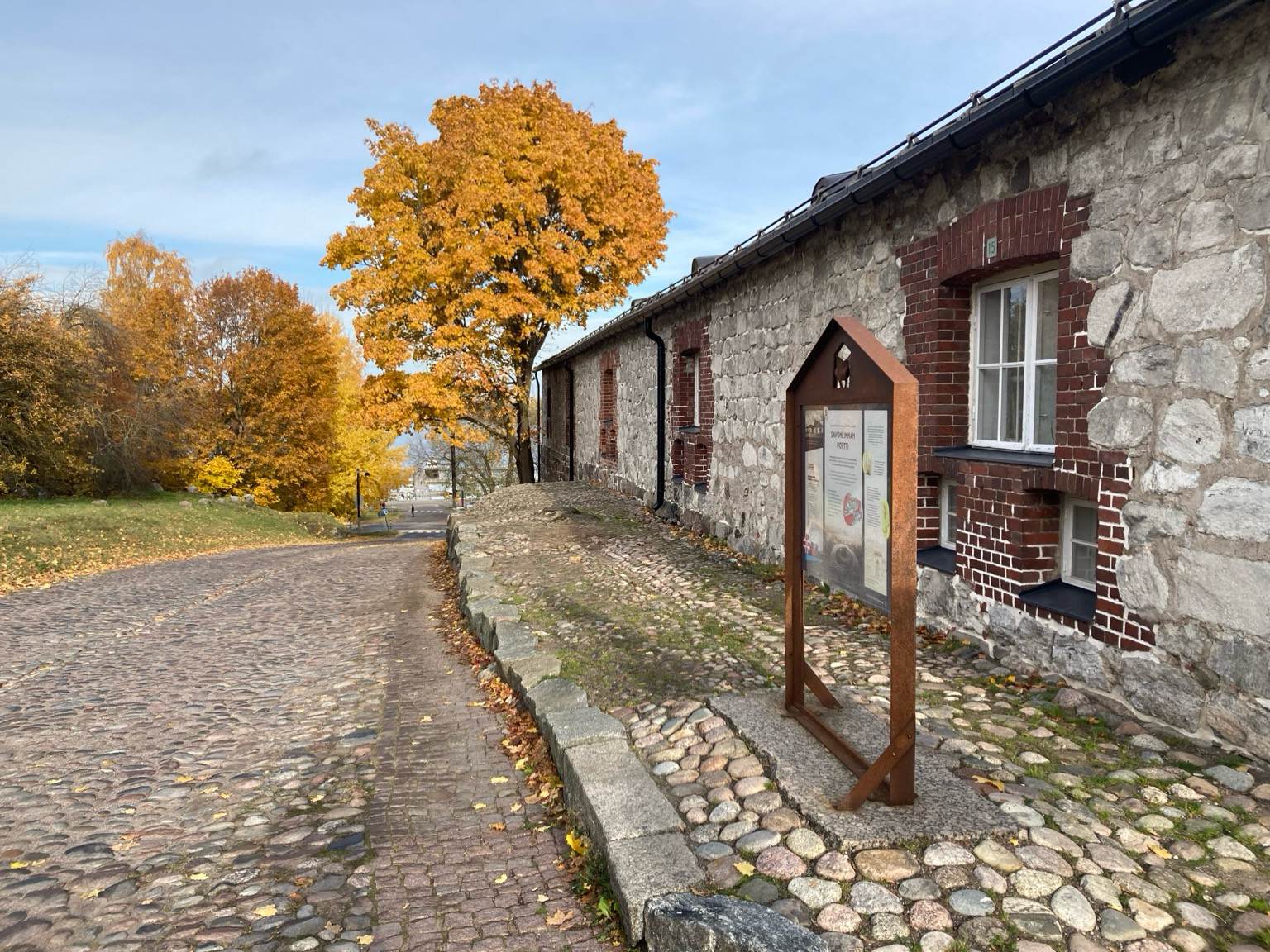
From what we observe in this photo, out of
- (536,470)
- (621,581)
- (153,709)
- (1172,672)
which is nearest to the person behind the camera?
(1172,672)

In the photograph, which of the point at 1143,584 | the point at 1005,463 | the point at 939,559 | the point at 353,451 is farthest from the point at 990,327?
the point at 353,451

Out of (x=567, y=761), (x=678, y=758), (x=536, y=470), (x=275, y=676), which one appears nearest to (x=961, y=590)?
(x=678, y=758)

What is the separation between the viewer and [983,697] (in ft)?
13.9

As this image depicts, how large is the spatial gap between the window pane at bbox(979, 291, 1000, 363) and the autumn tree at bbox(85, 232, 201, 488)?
69.8ft

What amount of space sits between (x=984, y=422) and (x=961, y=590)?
43.0 inches

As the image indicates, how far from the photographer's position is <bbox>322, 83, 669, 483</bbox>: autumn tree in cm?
1795

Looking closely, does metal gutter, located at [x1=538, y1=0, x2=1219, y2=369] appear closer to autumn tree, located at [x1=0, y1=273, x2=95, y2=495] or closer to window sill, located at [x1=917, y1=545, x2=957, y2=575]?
window sill, located at [x1=917, y1=545, x2=957, y2=575]

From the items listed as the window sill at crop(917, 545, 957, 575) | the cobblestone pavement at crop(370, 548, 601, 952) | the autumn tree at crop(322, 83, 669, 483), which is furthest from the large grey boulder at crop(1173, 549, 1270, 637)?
the autumn tree at crop(322, 83, 669, 483)

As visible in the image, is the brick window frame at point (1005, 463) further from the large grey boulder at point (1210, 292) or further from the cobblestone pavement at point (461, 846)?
the cobblestone pavement at point (461, 846)

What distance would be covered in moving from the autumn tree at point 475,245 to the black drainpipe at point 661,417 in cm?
690

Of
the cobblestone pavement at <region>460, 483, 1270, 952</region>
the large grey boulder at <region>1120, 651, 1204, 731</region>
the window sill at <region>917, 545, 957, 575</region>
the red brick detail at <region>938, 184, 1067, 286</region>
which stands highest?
the red brick detail at <region>938, 184, 1067, 286</region>

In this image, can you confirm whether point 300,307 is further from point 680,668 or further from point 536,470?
point 680,668

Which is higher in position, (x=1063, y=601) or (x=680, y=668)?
(x=1063, y=601)

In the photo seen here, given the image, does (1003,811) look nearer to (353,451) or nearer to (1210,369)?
(1210,369)
